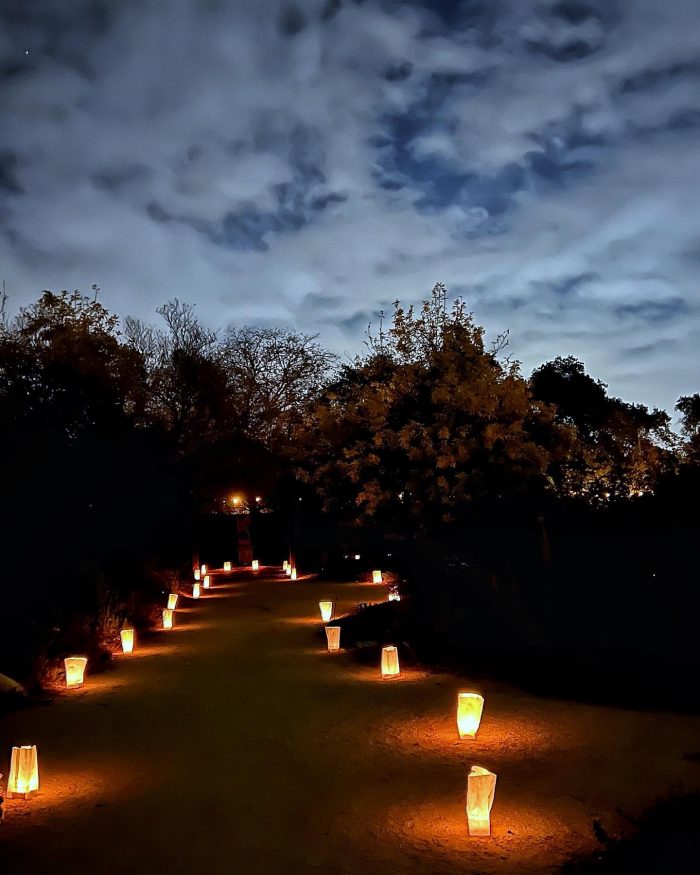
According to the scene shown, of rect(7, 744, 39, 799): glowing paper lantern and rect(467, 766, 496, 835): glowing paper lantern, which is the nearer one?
rect(467, 766, 496, 835): glowing paper lantern

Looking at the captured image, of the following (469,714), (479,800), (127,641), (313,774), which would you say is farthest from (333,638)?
(479,800)

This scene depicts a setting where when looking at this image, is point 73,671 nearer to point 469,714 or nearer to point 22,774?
point 22,774

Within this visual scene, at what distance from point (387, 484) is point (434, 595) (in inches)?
119

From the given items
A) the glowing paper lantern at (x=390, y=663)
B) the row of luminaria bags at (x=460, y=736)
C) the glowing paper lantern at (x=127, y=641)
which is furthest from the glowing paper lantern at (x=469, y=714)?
the glowing paper lantern at (x=127, y=641)

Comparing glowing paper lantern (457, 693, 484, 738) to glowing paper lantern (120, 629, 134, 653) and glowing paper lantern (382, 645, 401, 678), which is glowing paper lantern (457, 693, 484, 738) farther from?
glowing paper lantern (120, 629, 134, 653)

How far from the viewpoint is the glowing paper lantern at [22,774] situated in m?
6.74

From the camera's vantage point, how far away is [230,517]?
1379 inches

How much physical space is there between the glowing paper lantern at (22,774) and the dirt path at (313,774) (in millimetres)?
164

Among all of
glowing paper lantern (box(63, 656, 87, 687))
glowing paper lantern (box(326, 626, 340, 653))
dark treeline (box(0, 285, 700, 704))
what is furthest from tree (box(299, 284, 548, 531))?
glowing paper lantern (box(63, 656, 87, 687))

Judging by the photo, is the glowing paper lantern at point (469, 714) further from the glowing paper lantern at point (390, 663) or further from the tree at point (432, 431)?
the tree at point (432, 431)

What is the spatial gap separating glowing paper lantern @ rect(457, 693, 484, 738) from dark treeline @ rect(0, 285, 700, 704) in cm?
320

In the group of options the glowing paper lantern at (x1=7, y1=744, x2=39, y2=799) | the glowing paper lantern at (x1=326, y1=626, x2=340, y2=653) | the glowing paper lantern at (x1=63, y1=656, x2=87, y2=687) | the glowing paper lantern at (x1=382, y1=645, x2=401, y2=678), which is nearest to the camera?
the glowing paper lantern at (x1=7, y1=744, x2=39, y2=799)

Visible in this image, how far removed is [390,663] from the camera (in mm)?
11633

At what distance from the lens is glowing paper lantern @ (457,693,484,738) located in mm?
8234
